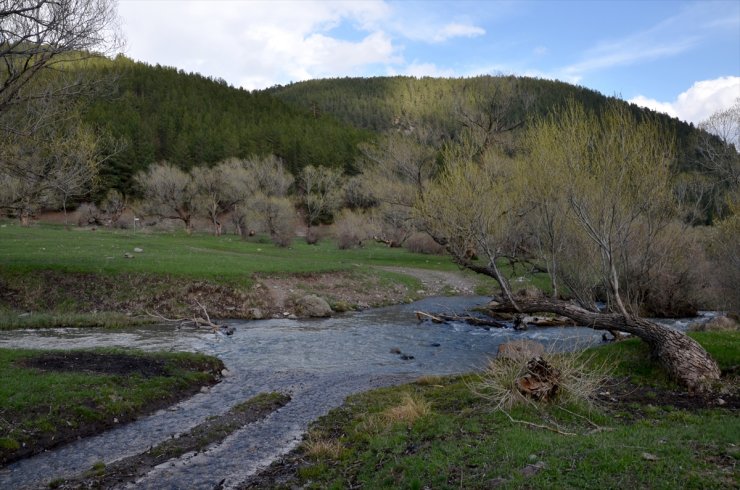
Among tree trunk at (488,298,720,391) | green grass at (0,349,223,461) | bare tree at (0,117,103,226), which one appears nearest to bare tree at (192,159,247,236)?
bare tree at (0,117,103,226)

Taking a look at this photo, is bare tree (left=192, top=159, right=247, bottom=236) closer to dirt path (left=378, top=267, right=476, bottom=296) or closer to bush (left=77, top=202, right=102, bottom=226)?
bush (left=77, top=202, right=102, bottom=226)

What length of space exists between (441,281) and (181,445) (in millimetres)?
31852

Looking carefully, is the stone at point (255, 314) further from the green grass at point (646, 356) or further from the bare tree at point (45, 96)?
the green grass at point (646, 356)

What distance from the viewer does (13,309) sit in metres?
24.5

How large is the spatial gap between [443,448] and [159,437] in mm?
6479

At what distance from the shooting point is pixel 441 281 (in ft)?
134

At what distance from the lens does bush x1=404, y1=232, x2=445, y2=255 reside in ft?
183

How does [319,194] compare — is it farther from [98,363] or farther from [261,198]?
[98,363]

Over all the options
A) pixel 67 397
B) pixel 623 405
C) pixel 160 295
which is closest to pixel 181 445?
pixel 67 397

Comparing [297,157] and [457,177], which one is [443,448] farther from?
[297,157]

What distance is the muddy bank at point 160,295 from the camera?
2586 cm

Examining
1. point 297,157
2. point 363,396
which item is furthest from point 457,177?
point 297,157

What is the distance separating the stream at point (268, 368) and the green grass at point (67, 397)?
20.7 inches

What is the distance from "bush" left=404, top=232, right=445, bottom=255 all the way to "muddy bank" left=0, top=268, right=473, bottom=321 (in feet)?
77.5
